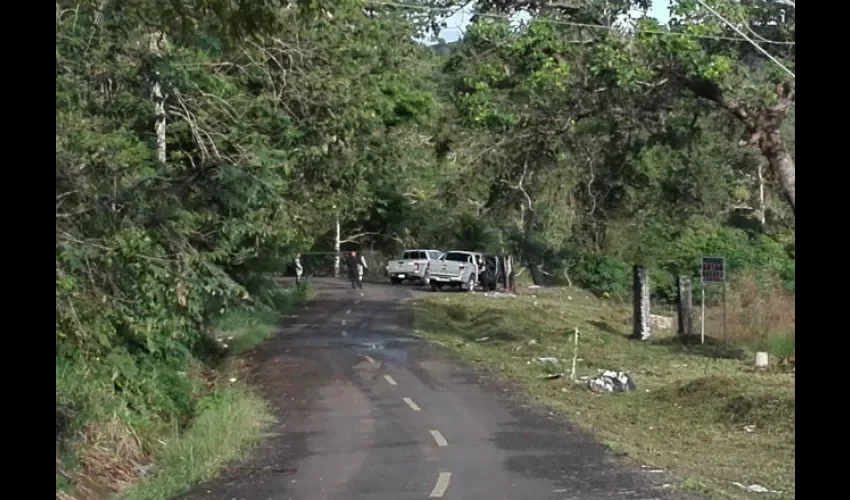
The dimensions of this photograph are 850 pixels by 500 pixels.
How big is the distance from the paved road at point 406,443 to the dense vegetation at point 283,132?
193cm

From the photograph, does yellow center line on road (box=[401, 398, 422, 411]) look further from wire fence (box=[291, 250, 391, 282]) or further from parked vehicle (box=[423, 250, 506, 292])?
wire fence (box=[291, 250, 391, 282])

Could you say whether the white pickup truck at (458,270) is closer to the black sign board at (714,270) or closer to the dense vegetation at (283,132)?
the dense vegetation at (283,132)

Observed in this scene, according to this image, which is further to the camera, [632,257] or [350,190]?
[632,257]

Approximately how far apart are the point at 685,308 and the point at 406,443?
1582 centimetres

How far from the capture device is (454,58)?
82.6ft

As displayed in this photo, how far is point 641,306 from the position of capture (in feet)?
101

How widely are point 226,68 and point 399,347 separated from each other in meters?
10.2

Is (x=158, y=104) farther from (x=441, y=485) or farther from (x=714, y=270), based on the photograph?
(x=714, y=270)

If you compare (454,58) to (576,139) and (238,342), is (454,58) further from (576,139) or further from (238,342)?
(238,342)

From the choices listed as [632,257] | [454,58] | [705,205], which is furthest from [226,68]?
[632,257]

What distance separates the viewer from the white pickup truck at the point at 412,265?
58.4 metres

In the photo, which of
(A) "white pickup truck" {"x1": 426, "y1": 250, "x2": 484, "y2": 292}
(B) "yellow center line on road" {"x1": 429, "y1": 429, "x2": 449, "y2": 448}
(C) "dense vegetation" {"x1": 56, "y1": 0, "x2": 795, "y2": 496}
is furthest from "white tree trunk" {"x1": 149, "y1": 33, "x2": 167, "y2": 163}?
(A) "white pickup truck" {"x1": 426, "y1": 250, "x2": 484, "y2": 292}

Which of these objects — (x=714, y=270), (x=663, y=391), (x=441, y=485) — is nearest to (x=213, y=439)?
(x=441, y=485)

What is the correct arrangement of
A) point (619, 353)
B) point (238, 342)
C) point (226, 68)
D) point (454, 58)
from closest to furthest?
point (226, 68), point (454, 58), point (619, 353), point (238, 342)
